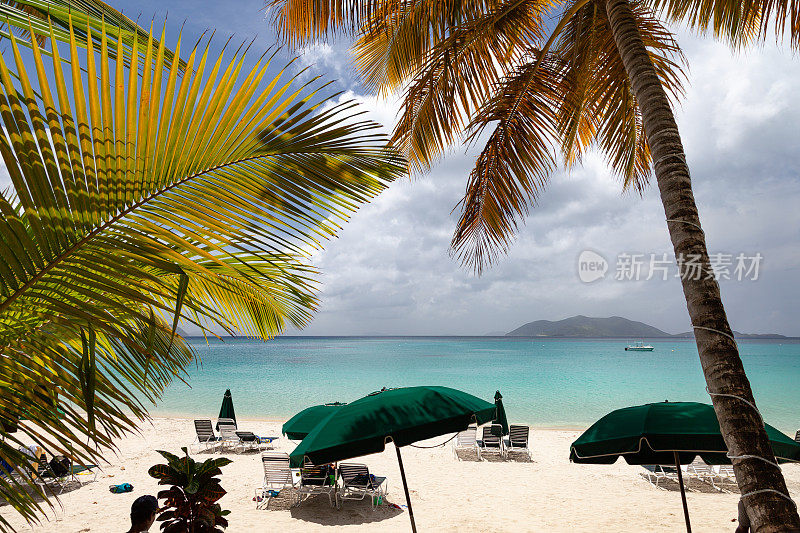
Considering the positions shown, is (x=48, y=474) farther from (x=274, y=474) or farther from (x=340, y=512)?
(x=274, y=474)

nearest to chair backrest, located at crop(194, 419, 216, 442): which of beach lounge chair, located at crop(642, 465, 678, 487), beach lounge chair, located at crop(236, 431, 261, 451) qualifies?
beach lounge chair, located at crop(236, 431, 261, 451)

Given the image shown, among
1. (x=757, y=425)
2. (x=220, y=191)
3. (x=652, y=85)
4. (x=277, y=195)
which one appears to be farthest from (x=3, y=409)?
(x=652, y=85)

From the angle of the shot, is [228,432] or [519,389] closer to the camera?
[228,432]

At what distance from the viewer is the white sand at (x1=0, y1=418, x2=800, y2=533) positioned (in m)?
7.09

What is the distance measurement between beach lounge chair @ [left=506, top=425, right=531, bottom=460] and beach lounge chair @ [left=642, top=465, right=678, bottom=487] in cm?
276

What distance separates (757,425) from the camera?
9.61 ft

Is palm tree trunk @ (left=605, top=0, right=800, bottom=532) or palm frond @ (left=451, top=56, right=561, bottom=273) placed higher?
palm frond @ (left=451, top=56, right=561, bottom=273)

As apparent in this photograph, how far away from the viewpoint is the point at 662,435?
13.8 feet

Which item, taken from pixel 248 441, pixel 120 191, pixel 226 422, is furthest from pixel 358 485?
pixel 120 191

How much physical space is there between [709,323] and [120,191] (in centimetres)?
340

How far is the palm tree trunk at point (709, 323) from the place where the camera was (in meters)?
2.76

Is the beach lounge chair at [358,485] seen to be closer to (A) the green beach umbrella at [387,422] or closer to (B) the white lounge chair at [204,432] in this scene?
(A) the green beach umbrella at [387,422]

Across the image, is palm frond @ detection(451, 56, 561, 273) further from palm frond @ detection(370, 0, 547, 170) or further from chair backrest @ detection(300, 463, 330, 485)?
chair backrest @ detection(300, 463, 330, 485)

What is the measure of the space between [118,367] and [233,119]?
1.14m
